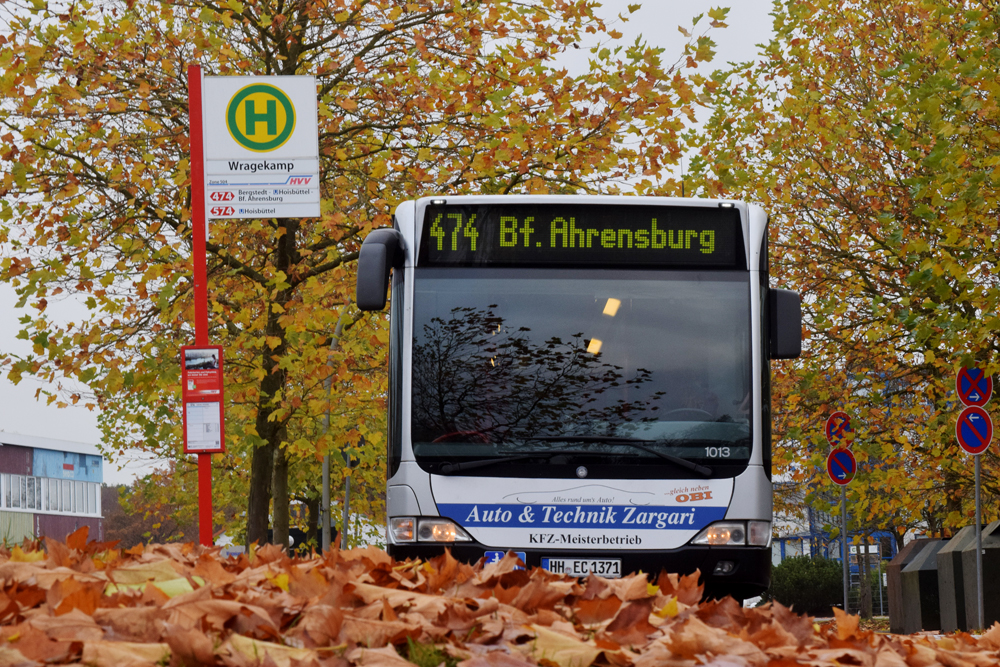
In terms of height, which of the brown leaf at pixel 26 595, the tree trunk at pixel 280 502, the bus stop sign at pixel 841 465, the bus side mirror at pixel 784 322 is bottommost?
the tree trunk at pixel 280 502

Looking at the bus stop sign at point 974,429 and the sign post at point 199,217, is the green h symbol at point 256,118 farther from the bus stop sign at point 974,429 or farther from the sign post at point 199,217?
the bus stop sign at point 974,429

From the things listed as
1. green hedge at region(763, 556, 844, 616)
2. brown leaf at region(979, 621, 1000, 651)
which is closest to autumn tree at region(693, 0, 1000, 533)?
brown leaf at region(979, 621, 1000, 651)

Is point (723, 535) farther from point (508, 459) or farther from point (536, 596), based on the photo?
point (536, 596)

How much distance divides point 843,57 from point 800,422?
19.5 feet

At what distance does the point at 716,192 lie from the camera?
600 inches

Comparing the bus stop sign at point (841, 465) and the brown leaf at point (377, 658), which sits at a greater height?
the brown leaf at point (377, 658)

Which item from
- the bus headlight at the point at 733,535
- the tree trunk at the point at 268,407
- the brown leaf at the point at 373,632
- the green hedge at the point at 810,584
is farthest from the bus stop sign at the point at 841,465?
the green hedge at the point at 810,584

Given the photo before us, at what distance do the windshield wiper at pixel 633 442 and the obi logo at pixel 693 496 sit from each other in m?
0.11

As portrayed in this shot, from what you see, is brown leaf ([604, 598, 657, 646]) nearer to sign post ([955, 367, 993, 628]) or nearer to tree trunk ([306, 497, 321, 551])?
sign post ([955, 367, 993, 628])

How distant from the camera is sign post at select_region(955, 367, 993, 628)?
1312cm

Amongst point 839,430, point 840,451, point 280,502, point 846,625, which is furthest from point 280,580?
point 280,502

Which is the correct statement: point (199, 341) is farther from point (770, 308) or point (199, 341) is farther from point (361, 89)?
point (361, 89)

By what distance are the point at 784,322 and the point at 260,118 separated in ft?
15.2

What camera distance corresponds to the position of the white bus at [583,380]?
23.7 ft
